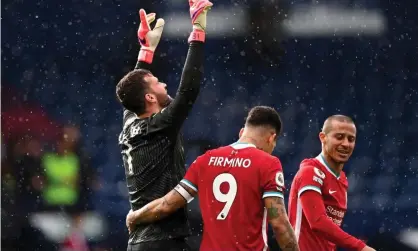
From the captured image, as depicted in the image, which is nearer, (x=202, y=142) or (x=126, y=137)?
(x=126, y=137)

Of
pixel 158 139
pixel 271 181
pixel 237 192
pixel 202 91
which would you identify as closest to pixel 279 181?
pixel 271 181

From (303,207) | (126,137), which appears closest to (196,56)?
(126,137)

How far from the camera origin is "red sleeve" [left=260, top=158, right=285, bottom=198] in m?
3.57

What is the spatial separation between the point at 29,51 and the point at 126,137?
5837 mm

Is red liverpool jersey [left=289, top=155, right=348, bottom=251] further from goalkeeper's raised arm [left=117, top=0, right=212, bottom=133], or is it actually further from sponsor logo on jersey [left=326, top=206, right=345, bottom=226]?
goalkeeper's raised arm [left=117, top=0, right=212, bottom=133]

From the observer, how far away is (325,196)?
448cm

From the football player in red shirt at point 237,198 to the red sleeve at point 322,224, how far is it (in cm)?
66

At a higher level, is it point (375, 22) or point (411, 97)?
point (375, 22)

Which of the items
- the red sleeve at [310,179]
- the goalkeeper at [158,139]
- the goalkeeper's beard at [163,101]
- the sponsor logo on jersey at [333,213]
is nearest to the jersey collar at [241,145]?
the goalkeeper at [158,139]

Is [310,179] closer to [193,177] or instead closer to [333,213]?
[333,213]

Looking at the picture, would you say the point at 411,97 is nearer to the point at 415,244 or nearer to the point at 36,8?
the point at 415,244

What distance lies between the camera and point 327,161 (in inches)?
182

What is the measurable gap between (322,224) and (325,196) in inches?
10.5

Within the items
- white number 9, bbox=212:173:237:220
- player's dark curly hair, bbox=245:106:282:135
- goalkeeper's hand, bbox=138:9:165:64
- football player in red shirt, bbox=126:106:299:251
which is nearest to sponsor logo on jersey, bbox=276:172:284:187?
football player in red shirt, bbox=126:106:299:251
